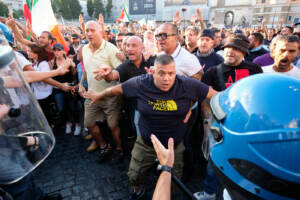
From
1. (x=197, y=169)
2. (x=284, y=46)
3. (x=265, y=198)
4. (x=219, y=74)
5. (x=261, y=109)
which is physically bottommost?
(x=197, y=169)

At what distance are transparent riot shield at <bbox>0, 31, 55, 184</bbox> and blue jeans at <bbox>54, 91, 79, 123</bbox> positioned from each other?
309cm

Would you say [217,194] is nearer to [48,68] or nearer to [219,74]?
[219,74]

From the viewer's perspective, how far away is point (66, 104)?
446 cm

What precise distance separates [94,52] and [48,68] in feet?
4.08

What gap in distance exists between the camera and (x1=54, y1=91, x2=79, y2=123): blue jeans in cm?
422

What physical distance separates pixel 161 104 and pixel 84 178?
197 centimetres

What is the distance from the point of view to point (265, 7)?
178 ft

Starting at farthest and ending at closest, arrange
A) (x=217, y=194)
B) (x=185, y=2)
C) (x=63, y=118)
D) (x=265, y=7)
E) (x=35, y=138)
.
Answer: (x=185, y=2) → (x=265, y=7) → (x=63, y=118) → (x=217, y=194) → (x=35, y=138)

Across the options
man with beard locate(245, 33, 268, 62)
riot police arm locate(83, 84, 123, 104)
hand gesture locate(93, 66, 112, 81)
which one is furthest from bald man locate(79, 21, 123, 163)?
man with beard locate(245, 33, 268, 62)

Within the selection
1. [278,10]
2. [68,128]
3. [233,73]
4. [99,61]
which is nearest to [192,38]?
[233,73]

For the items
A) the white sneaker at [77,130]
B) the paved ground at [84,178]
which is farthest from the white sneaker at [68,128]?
the paved ground at [84,178]

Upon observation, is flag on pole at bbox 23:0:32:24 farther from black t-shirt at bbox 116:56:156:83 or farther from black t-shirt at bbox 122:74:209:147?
black t-shirt at bbox 122:74:209:147

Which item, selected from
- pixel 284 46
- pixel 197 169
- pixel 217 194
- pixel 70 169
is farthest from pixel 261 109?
pixel 70 169

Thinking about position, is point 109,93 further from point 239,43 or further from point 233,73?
point 239,43
